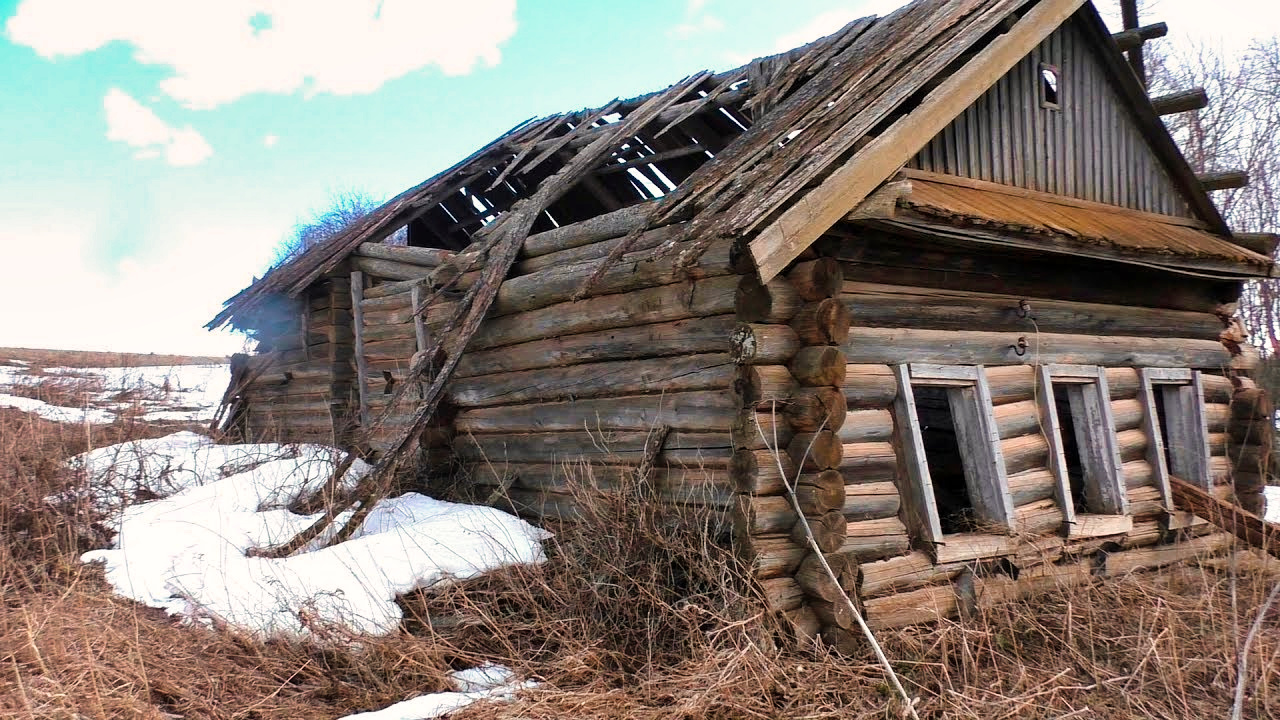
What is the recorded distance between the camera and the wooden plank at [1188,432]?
332 inches

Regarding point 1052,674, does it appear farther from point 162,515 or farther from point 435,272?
point 162,515

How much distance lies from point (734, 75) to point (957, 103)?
146 inches

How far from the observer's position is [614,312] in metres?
6.97

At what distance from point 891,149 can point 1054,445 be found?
9.12ft

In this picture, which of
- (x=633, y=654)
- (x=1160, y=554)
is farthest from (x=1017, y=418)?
(x=633, y=654)

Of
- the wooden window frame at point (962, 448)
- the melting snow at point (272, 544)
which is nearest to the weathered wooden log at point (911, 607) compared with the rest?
the wooden window frame at point (962, 448)

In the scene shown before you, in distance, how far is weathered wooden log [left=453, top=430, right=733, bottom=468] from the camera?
20.3 ft

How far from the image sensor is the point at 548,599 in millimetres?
5891

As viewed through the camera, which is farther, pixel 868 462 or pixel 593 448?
pixel 593 448

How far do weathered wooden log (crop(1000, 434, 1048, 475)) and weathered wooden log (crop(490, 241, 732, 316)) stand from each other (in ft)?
8.38

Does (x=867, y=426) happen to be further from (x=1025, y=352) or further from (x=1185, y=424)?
(x=1185, y=424)

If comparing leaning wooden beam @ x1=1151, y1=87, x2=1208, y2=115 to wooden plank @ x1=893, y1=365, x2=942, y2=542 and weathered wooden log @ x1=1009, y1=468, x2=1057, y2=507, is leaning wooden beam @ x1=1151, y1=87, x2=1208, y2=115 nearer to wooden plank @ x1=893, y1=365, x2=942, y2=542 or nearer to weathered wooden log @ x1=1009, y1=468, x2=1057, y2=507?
weathered wooden log @ x1=1009, y1=468, x2=1057, y2=507

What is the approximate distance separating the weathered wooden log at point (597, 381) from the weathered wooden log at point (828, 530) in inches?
41.8

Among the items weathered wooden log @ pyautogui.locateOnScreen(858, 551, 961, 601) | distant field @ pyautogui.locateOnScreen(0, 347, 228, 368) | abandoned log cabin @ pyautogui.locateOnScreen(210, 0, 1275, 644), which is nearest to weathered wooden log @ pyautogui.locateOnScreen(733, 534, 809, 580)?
abandoned log cabin @ pyautogui.locateOnScreen(210, 0, 1275, 644)
